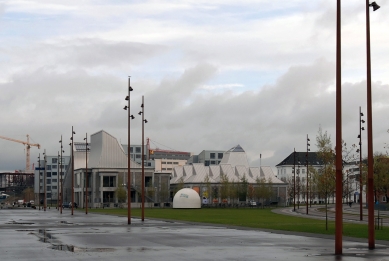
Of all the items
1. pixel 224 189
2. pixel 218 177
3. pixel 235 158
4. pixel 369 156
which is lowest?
pixel 224 189

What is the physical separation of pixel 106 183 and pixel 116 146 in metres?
10.3

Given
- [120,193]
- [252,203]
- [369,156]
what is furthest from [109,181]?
[369,156]

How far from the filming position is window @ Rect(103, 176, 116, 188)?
148 metres

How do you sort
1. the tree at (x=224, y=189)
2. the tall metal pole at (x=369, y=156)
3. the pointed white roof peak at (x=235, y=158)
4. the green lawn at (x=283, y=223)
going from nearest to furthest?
the tall metal pole at (x=369, y=156) → the green lawn at (x=283, y=223) → the tree at (x=224, y=189) → the pointed white roof peak at (x=235, y=158)

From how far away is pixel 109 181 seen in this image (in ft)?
487

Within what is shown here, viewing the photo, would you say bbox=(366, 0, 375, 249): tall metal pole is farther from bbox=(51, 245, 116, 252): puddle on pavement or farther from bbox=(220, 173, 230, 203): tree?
bbox=(220, 173, 230, 203): tree

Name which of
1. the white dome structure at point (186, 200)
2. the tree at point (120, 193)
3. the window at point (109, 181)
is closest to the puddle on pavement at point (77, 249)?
the white dome structure at point (186, 200)

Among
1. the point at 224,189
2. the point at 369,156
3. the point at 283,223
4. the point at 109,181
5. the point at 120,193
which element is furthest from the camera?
the point at 109,181

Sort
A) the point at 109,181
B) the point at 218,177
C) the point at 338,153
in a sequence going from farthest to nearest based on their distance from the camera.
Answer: the point at 218,177, the point at 109,181, the point at 338,153

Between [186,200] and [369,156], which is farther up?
[369,156]

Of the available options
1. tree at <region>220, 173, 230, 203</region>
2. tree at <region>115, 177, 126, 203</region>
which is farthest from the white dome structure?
tree at <region>220, 173, 230, 203</region>

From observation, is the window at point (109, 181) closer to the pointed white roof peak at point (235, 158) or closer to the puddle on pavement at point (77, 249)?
the pointed white roof peak at point (235, 158)

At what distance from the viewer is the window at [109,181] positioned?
148 metres

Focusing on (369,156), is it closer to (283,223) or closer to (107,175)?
(283,223)
